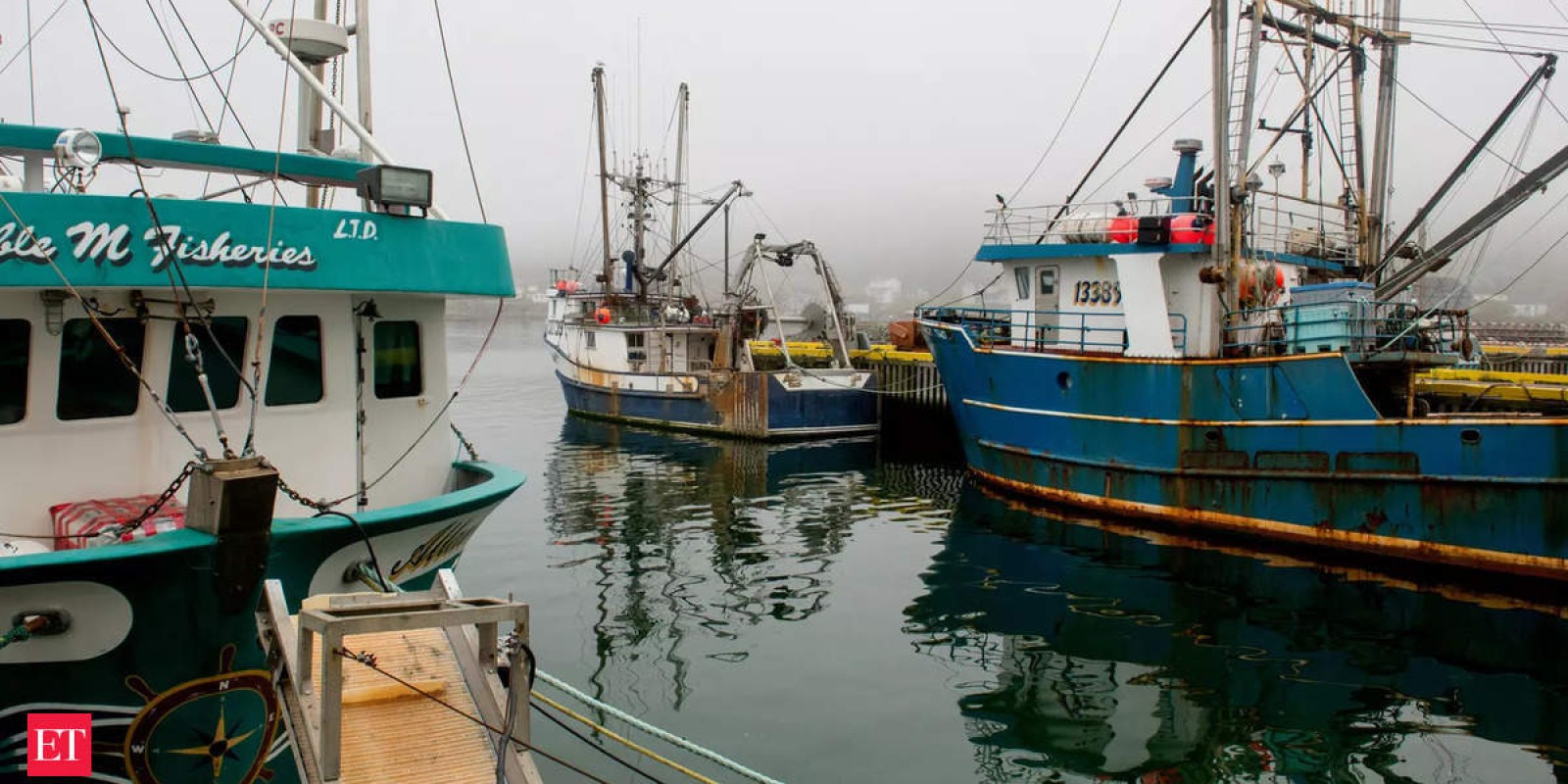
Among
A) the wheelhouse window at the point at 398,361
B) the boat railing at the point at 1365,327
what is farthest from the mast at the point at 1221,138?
the wheelhouse window at the point at 398,361

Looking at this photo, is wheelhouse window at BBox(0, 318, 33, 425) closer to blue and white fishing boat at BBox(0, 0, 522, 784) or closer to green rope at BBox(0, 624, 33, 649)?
blue and white fishing boat at BBox(0, 0, 522, 784)

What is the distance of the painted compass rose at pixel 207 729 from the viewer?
5.80 metres

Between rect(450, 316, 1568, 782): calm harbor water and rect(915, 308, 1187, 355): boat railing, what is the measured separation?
348 cm

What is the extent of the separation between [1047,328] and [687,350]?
15708 millimetres

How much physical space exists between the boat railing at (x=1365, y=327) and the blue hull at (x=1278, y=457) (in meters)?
0.85

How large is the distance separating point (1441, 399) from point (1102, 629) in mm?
10469

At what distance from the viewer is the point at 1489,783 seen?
782cm

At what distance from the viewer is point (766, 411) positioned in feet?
90.0

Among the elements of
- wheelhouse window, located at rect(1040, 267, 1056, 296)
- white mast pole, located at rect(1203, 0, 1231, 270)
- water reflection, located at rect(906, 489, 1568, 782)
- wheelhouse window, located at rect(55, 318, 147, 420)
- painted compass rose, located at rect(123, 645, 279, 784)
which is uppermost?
white mast pole, located at rect(1203, 0, 1231, 270)

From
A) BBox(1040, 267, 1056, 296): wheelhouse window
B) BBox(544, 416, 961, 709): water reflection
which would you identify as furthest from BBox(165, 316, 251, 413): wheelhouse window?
BBox(1040, 267, 1056, 296): wheelhouse window

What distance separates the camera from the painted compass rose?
19.0 ft

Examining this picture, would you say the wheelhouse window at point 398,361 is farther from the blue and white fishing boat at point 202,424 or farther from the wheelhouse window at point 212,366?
the wheelhouse window at point 212,366

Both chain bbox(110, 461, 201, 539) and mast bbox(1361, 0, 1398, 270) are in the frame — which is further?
mast bbox(1361, 0, 1398, 270)

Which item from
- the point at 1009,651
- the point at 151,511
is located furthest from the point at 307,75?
the point at 1009,651
